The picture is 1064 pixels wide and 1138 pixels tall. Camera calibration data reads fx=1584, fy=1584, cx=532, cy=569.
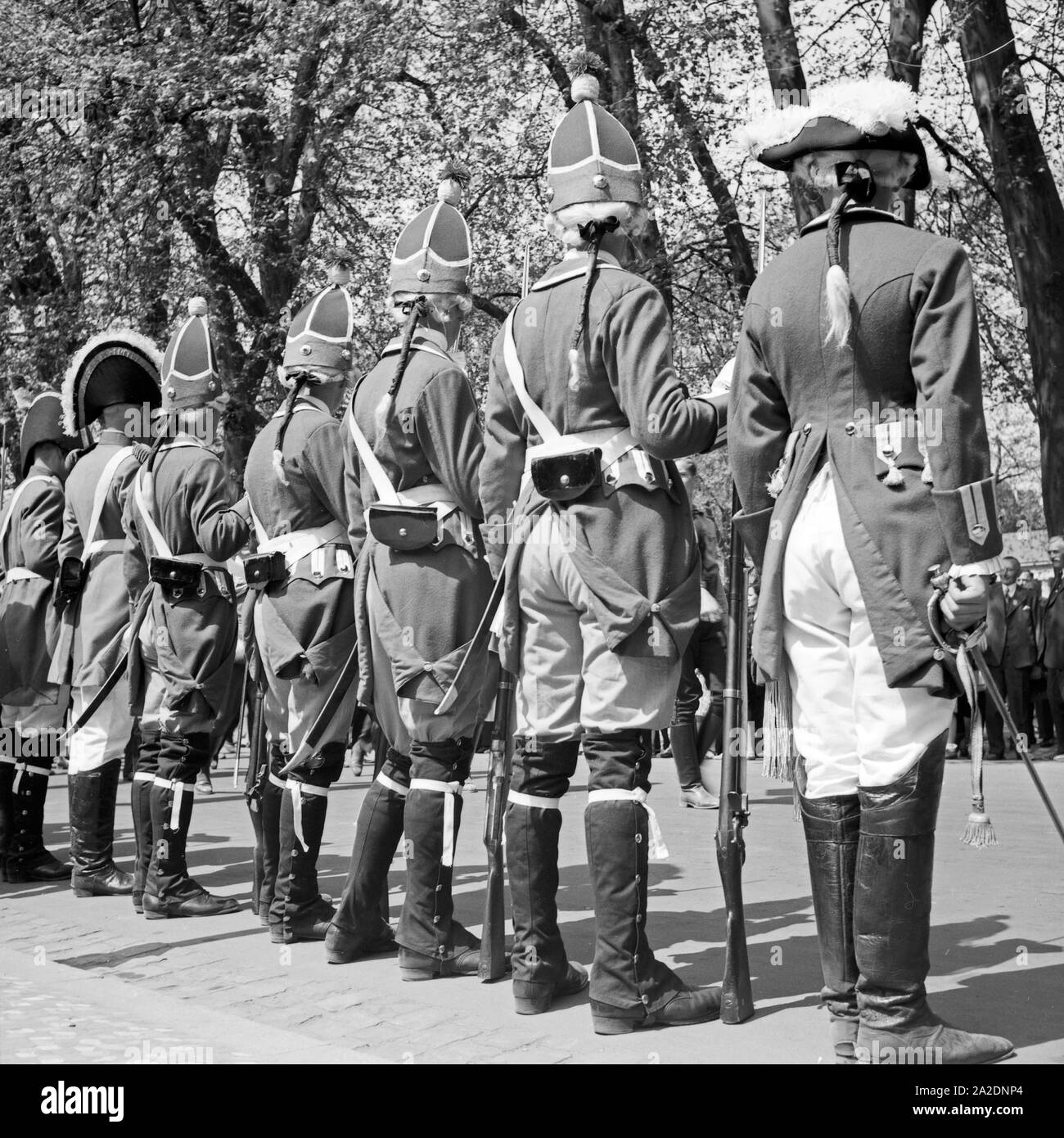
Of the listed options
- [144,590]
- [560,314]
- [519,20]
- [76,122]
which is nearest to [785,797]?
[144,590]

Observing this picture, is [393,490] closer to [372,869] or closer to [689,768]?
[372,869]

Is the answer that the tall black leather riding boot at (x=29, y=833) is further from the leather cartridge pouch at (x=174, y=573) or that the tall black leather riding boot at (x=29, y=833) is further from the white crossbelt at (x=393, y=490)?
the white crossbelt at (x=393, y=490)

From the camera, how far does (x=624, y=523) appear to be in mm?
4621

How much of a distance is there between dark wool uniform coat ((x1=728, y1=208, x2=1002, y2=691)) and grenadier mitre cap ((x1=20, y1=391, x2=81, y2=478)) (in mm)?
5427

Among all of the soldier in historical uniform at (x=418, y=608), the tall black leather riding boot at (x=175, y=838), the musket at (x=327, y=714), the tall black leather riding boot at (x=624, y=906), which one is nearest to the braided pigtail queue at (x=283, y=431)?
the soldier in historical uniform at (x=418, y=608)

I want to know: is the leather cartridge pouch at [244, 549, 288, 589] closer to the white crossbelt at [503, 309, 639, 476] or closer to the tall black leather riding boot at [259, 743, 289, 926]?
the tall black leather riding boot at [259, 743, 289, 926]

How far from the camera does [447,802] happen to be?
5.36 metres

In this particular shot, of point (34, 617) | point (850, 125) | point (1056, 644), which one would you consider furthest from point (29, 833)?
point (1056, 644)

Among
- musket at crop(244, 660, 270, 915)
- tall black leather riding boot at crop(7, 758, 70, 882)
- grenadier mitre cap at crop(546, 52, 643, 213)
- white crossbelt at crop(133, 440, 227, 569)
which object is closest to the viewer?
grenadier mitre cap at crop(546, 52, 643, 213)

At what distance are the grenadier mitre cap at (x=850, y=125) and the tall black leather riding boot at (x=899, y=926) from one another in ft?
5.27

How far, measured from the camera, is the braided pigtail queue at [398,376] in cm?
552

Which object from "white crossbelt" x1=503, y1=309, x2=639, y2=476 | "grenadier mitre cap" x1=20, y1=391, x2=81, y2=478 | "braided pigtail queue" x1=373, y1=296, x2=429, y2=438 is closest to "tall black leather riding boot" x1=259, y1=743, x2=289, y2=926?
"braided pigtail queue" x1=373, y1=296, x2=429, y2=438

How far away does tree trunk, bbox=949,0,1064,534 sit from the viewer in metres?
14.0
